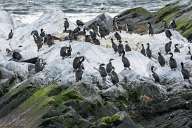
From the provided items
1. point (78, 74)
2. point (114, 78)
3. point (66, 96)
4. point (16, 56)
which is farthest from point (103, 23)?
point (66, 96)

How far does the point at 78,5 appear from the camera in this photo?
83.6m

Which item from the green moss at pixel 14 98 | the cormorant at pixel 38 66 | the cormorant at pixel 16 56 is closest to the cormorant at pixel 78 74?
the green moss at pixel 14 98

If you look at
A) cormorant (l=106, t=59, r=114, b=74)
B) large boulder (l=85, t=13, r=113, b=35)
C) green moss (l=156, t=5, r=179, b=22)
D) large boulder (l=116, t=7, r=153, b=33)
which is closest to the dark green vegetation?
cormorant (l=106, t=59, r=114, b=74)

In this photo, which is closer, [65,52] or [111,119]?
[111,119]

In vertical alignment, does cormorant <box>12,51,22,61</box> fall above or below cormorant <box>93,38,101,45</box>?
below

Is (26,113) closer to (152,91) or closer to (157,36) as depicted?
(152,91)

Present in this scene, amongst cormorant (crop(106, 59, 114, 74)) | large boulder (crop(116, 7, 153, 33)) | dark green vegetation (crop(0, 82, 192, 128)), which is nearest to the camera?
dark green vegetation (crop(0, 82, 192, 128))

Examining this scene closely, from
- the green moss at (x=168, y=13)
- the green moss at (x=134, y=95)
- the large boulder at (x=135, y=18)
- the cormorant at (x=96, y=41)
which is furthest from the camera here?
the green moss at (x=168, y=13)

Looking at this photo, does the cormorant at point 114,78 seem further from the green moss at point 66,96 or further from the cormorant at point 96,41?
the cormorant at point 96,41

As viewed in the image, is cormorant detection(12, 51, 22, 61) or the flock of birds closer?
the flock of birds

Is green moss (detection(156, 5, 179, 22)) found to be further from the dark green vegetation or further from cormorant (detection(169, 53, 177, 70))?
the dark green vegetation

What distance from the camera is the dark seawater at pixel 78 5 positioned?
262 feet

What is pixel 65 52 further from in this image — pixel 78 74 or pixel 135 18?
pixel 135 18

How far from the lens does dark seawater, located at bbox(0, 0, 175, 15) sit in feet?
262
